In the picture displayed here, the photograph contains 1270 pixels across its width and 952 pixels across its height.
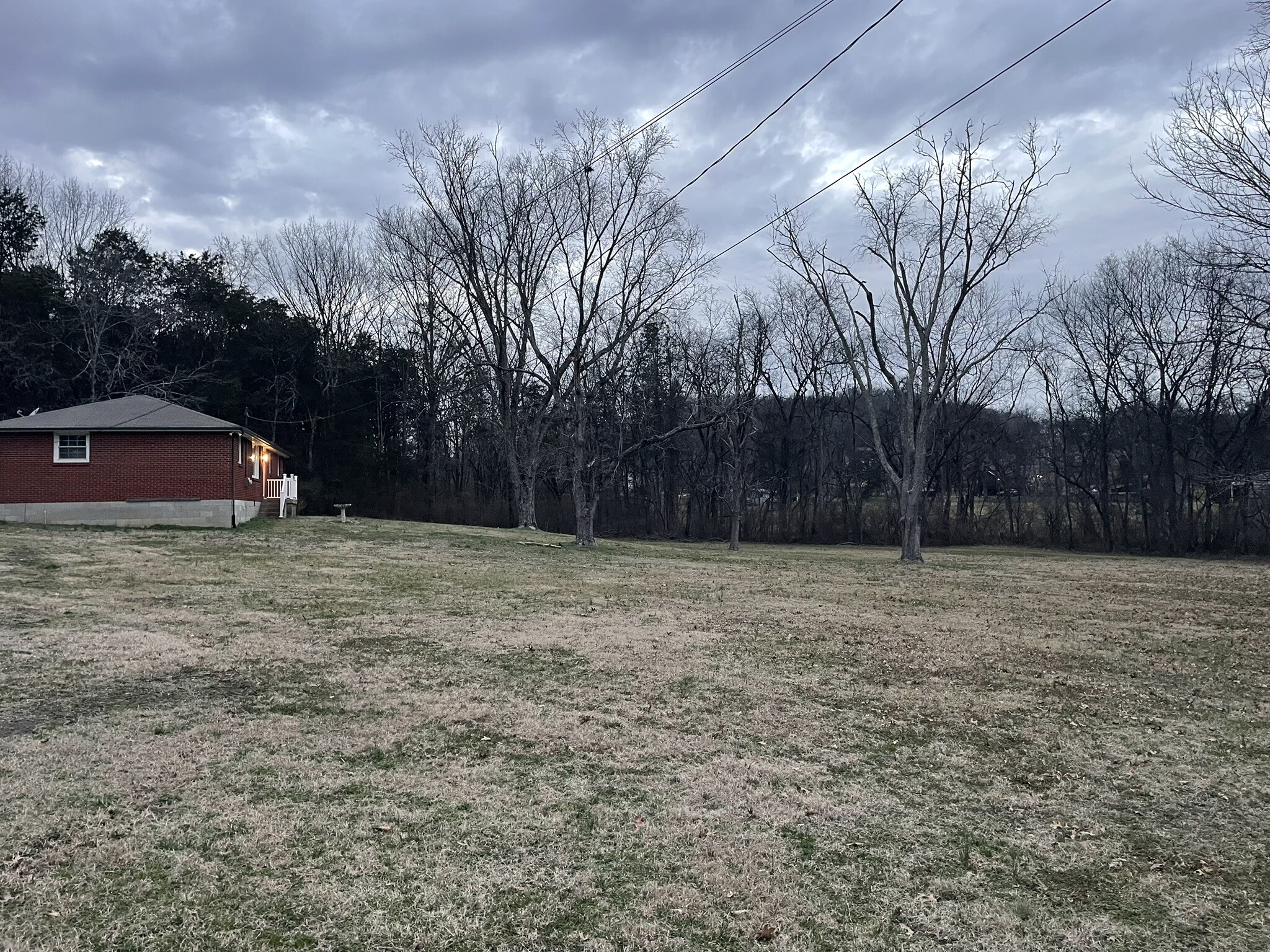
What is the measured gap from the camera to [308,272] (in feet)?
145

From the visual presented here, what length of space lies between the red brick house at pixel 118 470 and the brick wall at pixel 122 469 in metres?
0.02

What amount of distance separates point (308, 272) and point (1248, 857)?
47.0 m

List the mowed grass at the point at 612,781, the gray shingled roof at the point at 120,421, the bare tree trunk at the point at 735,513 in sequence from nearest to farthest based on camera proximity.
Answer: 1. the mowed grass at the point at 612,781
2. the gray shingled roof at the point at 120,421
3. the bare tree trunk at the point at 735,513

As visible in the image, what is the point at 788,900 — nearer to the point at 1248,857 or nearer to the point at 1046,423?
the point at 1248,857

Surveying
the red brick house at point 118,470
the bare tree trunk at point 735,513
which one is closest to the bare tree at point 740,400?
the bare tree trunk at point 735,513

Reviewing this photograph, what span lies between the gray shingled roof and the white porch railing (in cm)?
552

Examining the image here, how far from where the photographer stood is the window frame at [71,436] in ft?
69.9

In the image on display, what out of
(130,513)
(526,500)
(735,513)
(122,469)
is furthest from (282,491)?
(735,513)

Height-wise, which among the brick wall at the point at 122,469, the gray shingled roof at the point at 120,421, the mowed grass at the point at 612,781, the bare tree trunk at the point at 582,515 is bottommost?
the mowed grass at the point at 612,781

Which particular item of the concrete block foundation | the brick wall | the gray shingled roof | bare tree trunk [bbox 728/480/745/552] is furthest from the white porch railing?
bare tree trunk [bbox 728/480/745/552]

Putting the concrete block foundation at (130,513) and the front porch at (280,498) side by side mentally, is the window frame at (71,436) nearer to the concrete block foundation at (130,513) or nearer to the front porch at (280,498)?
the concrete block foundation at (130,513)

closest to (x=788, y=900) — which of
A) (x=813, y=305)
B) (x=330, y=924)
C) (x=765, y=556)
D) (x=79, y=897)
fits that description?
(x=330, y=924)

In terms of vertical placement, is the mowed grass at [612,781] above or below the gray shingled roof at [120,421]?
below

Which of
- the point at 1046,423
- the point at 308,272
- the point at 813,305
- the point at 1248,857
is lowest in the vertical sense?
the point at 1248,857
